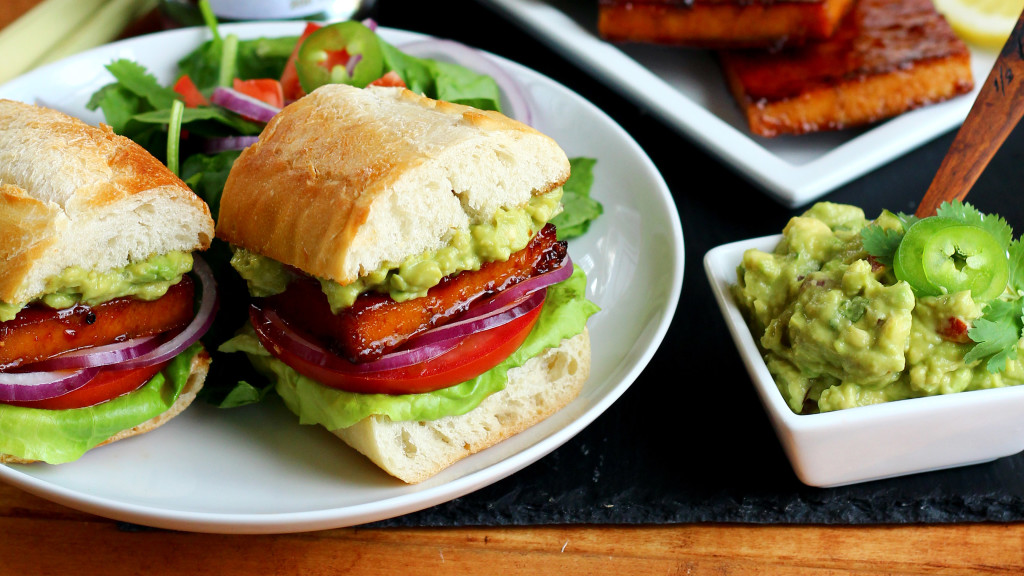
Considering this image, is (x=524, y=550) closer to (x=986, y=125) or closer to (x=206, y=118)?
(x=986, y=125)

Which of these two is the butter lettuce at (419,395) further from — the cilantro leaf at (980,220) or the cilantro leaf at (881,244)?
the cilantro leaf at (980,220)

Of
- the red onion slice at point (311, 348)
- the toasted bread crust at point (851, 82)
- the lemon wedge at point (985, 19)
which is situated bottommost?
the lemon wedge at point (985, 19)

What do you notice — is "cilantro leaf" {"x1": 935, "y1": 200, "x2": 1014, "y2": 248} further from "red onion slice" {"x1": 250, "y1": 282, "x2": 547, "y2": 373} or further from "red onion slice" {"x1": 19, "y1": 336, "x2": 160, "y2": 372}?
"red onion slice" {"x1": 19, "y1": 336, "x2": 160, "y2": 372}

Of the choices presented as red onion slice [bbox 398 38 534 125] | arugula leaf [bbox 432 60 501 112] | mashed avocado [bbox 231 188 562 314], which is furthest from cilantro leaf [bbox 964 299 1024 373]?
arugula leaf [bbox 432 60 501 112]

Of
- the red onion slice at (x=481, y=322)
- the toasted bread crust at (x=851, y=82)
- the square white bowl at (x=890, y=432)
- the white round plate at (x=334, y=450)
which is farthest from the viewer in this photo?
the toasted bread crust at (x=851, y=82)

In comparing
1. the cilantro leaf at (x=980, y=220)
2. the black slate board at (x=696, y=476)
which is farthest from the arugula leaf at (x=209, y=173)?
the cilantro leaf at (x=980, y=220)

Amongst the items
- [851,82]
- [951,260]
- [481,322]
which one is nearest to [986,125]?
[951,260]
